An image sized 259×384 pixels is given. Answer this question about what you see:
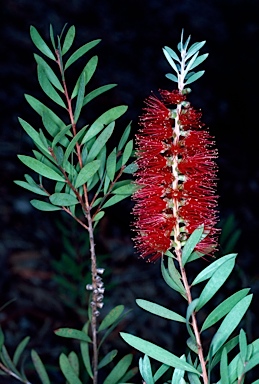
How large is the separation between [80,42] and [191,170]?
228 cm

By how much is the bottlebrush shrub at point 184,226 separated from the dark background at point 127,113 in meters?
0.99

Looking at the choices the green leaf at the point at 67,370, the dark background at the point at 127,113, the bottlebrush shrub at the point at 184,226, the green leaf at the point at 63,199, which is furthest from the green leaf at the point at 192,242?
the dark background at the point at 127,113

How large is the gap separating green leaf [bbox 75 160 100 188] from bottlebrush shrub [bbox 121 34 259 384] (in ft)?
0.12

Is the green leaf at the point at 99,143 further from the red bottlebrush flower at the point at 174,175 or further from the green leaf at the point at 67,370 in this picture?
the green leaf at the point at 67,370

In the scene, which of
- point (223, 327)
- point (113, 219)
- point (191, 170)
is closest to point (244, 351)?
point (223, 327)

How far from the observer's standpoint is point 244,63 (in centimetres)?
268

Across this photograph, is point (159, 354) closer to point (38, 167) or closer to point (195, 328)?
point (195, 328)

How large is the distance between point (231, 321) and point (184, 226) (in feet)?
0.25

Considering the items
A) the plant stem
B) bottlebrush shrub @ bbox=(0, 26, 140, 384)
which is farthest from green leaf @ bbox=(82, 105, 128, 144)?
the plant stem

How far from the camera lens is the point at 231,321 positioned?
1.34 feet

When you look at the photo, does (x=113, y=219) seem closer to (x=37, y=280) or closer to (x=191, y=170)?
(x=37, y=280)

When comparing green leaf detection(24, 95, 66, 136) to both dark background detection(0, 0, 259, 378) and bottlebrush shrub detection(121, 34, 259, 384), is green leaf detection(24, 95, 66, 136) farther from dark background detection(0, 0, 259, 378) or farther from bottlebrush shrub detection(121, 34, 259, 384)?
dark background detection(0, 0, 259, 378)

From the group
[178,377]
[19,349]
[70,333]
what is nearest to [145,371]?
[178,377]

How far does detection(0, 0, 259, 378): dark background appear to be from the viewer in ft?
5.72
